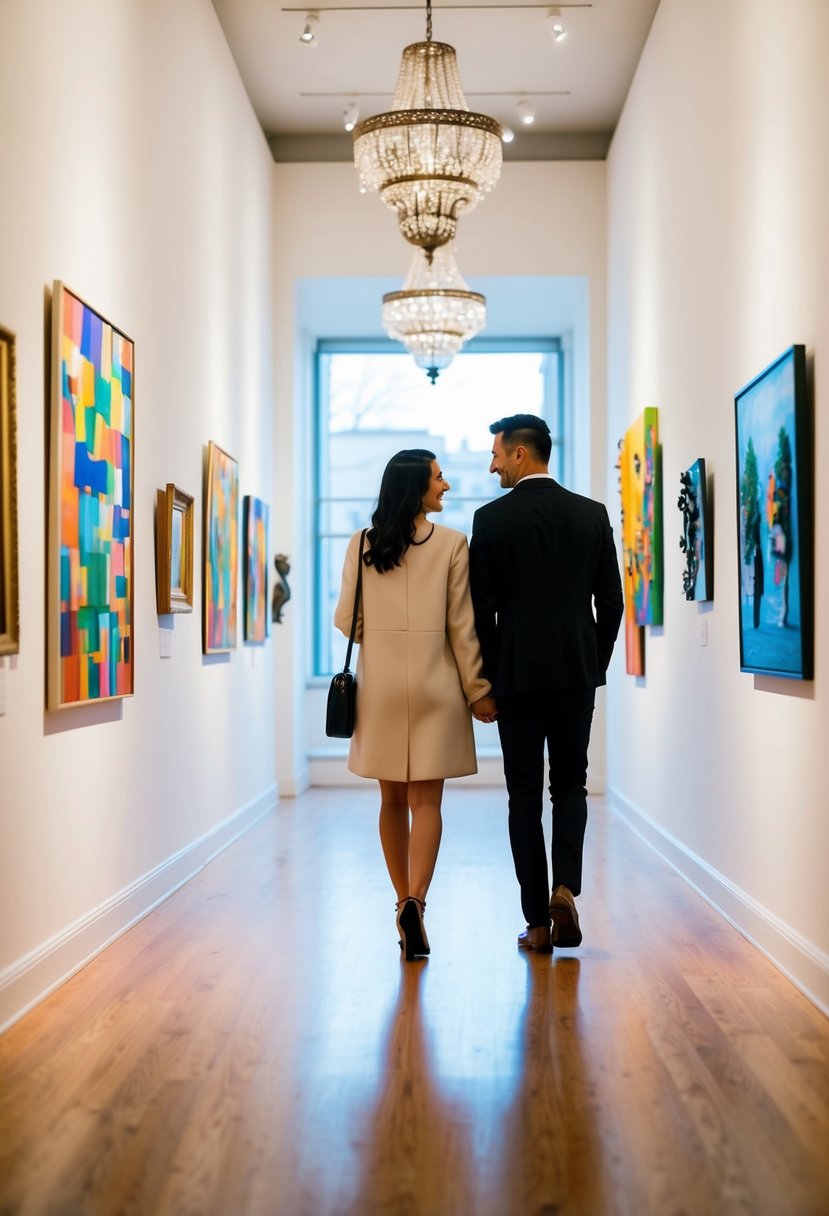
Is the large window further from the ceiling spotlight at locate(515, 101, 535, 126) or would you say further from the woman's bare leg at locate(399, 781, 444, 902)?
the woman's bare leg at locate(399, 781, 444, 902)

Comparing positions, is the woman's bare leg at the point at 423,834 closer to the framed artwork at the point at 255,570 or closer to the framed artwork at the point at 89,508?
the framed artwork at the point at 89,508

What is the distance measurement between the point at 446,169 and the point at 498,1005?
13.6ft

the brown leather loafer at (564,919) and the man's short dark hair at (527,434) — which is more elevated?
the man's short dark hair at (527,434)

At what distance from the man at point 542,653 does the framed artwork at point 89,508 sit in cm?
136

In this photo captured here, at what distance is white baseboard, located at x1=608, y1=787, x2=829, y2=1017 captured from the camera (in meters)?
4.29

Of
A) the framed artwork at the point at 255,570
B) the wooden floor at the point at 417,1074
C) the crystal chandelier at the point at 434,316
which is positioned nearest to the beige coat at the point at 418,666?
the wooden floor at the point at 417,1074

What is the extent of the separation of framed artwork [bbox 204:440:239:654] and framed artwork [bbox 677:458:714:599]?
8.01 feet

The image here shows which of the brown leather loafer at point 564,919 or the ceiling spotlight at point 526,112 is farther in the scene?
the ceiling spotlight at point 526,112

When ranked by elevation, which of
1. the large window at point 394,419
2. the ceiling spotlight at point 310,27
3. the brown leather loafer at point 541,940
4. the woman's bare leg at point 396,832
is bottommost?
the brown leather loafer at point 541,940

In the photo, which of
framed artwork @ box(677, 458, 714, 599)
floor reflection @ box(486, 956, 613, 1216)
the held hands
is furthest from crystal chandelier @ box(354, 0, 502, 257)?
floor reflection @ box(486, 956, 613, 1216)

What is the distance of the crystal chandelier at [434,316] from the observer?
888 centimetres

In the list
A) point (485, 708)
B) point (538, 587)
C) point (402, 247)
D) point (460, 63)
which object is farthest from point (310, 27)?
point (485, 708)

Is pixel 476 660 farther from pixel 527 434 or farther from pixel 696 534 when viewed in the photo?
pixel 696 534

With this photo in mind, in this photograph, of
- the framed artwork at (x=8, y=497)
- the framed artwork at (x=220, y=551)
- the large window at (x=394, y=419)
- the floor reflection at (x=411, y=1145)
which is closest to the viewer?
the floor reflection at (x=411, y=1145)
